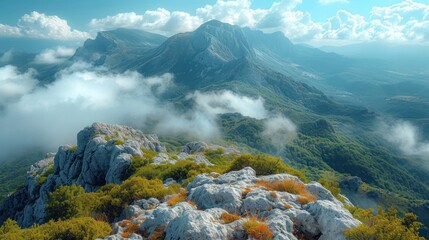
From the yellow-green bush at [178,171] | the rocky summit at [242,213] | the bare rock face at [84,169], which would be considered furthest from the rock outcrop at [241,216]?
the bare rock face at [84,169]

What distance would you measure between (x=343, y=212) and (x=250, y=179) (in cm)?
1668

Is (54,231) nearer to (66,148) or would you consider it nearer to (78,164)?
(78,164)

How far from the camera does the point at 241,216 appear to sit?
112 ft

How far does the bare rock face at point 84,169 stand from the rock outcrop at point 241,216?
6298cm

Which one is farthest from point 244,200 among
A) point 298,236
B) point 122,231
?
point 122,231

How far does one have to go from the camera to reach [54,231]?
35.7 metres

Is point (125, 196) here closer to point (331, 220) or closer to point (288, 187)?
point (288, 187)

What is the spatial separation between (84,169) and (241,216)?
302 feet

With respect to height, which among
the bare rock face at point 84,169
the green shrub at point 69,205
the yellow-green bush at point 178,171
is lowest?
the bare rock face at point 84,169

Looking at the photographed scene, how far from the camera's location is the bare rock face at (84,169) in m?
99.8

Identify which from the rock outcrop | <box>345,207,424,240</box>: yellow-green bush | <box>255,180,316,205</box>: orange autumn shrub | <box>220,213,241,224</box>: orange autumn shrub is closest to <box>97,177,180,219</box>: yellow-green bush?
the rock outcrop

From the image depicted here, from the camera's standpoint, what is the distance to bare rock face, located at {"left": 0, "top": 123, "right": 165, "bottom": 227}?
99.8 meters

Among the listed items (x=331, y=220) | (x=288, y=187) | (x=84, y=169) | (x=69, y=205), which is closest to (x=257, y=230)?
(x=331, y=220)

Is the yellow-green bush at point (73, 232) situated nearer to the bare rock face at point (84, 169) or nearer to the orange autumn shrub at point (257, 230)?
the orange autumn shrub at point (257, 230)
